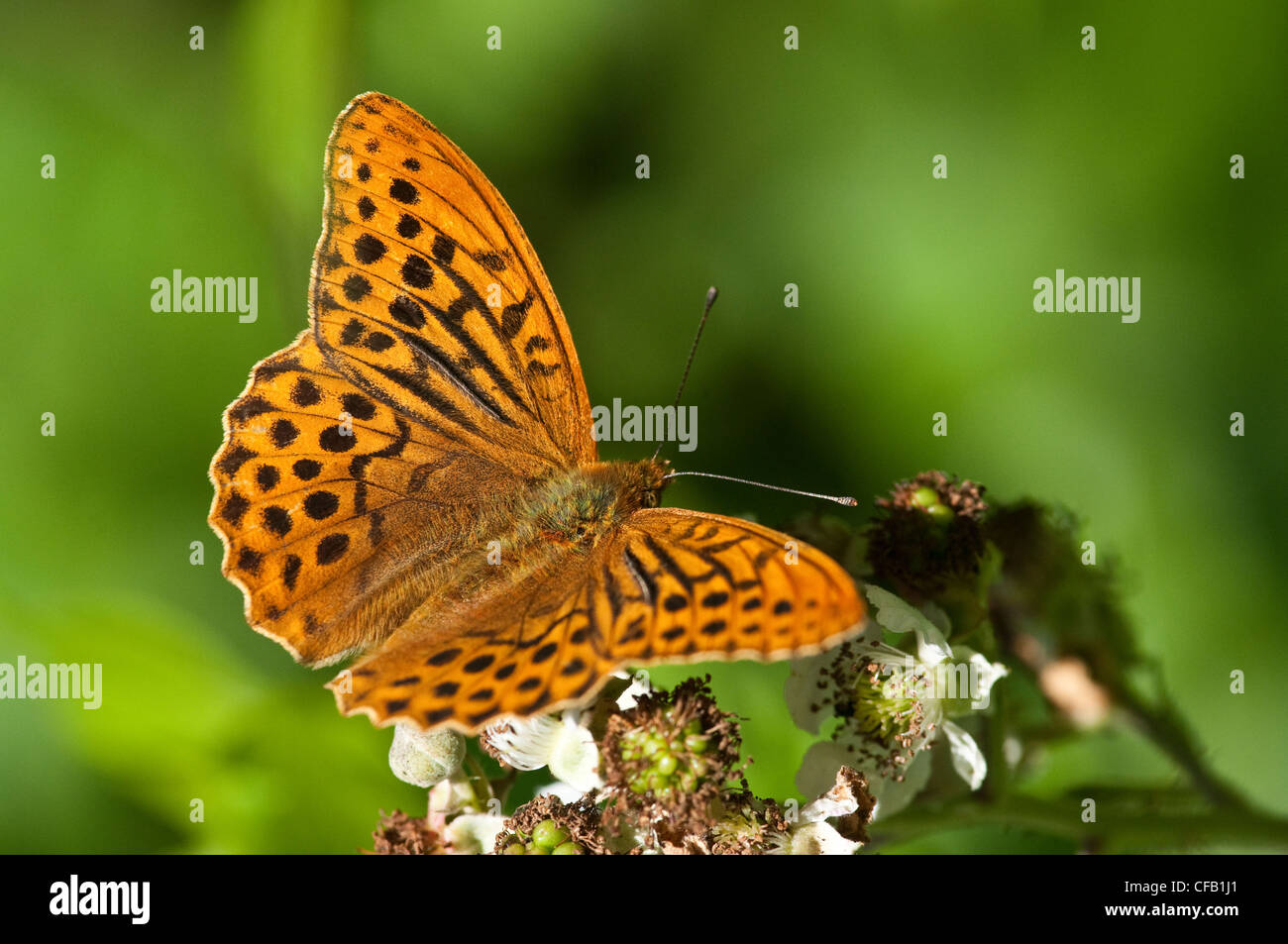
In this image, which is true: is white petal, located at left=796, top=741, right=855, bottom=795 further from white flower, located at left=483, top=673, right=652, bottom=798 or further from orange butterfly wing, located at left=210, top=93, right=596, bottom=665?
orange butterfly wing, located at left=210, top=93, right=596, bottom=665

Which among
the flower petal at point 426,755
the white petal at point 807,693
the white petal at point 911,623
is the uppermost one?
the white petal at point 911,623

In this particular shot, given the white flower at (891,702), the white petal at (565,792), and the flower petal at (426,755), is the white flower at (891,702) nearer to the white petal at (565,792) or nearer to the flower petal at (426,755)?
the white petal at (565,792)

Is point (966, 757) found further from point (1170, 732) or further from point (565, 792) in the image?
point (565, 792)

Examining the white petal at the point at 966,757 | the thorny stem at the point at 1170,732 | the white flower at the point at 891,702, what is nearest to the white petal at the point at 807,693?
the white flower at the point at 891,702

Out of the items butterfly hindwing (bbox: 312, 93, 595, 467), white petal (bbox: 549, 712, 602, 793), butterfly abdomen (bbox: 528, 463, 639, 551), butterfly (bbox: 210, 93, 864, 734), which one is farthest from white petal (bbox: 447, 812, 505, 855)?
butterfly hindwing (bbox: 312, 93, 595, 467)

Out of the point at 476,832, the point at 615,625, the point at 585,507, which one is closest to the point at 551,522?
the point at 585,507
